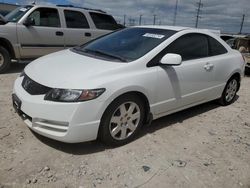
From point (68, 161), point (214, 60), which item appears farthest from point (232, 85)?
point (68, 161)

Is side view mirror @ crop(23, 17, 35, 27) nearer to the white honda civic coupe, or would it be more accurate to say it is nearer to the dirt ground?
the white honda civic coupe

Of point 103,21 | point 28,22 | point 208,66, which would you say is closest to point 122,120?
point 208,66

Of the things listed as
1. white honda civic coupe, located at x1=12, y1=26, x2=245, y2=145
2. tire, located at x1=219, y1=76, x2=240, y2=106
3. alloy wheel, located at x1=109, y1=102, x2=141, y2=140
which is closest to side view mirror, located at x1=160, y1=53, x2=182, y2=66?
white honda civic coupe, located at x1=12, y1=26, x2=245, y2=145

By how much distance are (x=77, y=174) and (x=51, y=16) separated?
566 centimetres

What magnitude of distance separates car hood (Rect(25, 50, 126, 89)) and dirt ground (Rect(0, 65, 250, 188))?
0.84m

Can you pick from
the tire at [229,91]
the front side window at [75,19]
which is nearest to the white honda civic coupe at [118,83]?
the tire at [229,91]

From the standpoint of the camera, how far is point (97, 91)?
304 centimetres

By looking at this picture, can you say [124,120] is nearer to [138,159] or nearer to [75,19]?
[138,159]

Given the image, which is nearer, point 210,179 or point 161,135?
point 210,179

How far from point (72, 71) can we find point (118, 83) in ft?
1.91

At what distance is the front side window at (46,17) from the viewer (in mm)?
7158

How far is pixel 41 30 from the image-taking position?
7176 mm

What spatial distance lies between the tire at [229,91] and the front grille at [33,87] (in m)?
3.62

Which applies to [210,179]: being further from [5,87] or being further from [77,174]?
[5,87]
